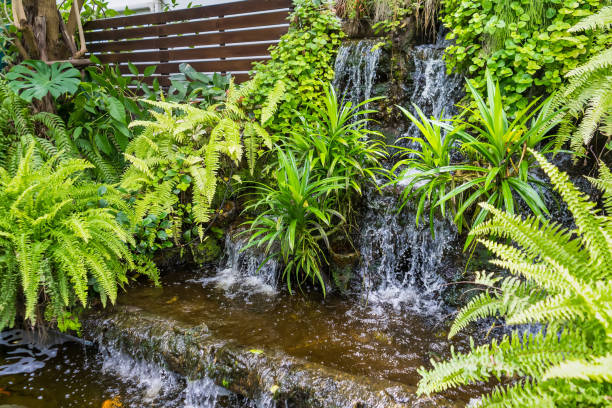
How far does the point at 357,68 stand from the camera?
471cm

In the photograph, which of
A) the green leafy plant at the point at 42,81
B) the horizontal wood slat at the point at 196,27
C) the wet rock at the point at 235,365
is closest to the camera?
the wet rock at the point at 235,365

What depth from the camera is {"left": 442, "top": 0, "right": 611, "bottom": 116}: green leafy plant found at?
3.04m

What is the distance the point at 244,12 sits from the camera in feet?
17.5

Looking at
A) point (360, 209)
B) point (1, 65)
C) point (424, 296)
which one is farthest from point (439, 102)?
point (1, 65)

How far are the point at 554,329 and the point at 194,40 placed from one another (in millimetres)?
6091

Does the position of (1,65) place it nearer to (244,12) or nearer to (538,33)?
(244,12)

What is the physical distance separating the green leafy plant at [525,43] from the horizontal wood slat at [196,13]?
250 cm

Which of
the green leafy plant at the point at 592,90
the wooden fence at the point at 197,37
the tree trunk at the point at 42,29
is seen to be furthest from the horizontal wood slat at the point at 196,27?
the green leafy plant at the point at 592,90

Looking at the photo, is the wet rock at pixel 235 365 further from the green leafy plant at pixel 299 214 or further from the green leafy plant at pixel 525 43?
the green leafy plant at pixel 525 43

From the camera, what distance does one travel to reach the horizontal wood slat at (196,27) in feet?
16.7

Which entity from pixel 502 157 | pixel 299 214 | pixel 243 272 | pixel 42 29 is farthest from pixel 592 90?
pixel 42 29

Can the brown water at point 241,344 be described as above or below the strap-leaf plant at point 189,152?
below

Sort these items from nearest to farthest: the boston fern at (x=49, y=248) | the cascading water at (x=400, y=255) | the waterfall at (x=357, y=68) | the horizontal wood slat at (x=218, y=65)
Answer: the boston fern at (x=49, y=248), the cascading water at (x=400, y=255), the waterfall at (x=357, y=68), the horizontal wood slat at (x=218, y=65)

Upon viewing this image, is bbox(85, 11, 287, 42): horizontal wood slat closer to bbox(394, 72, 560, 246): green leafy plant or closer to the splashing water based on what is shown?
the splashing water
